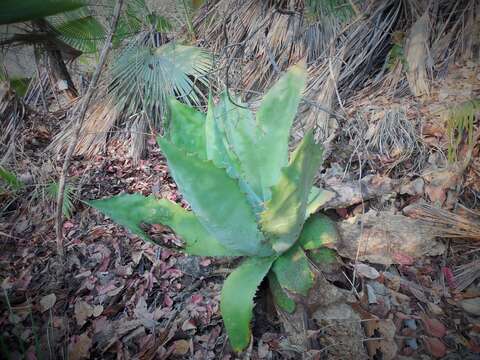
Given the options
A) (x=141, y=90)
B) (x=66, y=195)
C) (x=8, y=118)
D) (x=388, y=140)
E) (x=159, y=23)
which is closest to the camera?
(x=388, y=140)

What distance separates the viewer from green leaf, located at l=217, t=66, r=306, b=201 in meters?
1.17

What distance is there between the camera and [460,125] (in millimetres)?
1339

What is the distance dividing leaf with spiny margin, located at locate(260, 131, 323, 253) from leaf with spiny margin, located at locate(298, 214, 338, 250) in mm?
83

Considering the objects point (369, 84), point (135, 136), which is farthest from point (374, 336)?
point (135, 136)

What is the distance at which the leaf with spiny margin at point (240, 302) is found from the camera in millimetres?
1033

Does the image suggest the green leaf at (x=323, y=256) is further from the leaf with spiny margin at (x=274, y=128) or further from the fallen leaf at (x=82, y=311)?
the fallen leaf at (x=82, y=311)

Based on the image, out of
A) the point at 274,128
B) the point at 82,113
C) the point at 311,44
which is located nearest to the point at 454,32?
the point at 311,44

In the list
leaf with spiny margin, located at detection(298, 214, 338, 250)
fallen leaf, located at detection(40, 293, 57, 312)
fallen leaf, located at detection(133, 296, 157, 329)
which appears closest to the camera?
leaf with spiny margin, located at detection(298, 214, 338, 250)

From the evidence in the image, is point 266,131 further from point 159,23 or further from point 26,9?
point 159,23

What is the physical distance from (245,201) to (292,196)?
148 millimetres

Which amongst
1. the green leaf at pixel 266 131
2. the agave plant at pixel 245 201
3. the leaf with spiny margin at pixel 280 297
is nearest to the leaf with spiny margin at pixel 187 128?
the agave plant at pixel 245 201

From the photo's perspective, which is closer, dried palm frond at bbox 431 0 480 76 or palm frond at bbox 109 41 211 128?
dried palm frond at bbox 431 0 480 76

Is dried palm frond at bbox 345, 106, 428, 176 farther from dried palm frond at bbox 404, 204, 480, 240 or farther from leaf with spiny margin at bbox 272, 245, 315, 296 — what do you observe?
leaf with spiny margin at bbox 272, 245, 315, 296

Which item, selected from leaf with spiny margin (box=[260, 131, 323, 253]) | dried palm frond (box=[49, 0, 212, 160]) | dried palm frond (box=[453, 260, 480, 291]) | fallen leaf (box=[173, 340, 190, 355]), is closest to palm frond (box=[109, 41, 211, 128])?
dried palm frond (box=[49, 0, 212, 160])
